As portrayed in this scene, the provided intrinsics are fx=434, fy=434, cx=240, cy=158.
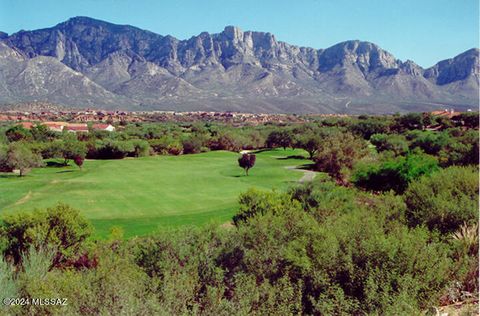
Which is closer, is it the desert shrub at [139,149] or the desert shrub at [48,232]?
the desert shrub at [48,232]

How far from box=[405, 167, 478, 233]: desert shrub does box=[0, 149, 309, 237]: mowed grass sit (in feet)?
25.5

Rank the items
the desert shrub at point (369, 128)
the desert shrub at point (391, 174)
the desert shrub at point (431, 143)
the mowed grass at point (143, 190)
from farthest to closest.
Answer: the desert shrub at point (369, 128)
the desert shrub at point (431, 143)
the desert shrub at point (391, 174)
the mowed grass at point (143, 190)

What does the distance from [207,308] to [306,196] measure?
15431 millimetres

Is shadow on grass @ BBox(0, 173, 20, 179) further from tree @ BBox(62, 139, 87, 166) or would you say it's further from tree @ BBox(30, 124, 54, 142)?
tree @ BBox(30, 124, 54, 142)

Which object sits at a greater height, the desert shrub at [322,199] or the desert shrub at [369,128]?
the desert shrub at [369,128]

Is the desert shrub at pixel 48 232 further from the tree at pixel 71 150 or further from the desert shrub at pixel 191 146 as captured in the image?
the desert shrub at pixel 191 146

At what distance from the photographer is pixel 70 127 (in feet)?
350

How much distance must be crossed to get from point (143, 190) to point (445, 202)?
90.8ft

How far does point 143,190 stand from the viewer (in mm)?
38156

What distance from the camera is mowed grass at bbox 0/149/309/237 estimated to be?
2831 centimetres

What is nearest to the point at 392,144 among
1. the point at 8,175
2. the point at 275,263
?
the point at 8,175

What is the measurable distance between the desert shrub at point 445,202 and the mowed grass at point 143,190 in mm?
7787

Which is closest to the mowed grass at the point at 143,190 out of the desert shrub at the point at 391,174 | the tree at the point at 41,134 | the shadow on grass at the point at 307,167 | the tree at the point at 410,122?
the shadow on grass at the point at 307,167

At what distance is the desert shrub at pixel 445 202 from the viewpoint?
14820mm
